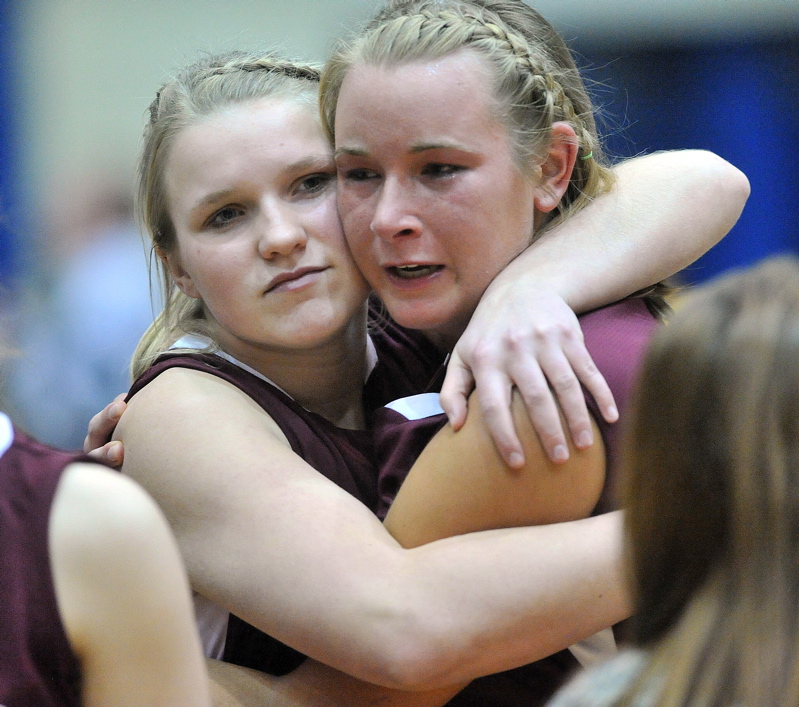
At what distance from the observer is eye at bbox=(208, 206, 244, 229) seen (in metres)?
1.58

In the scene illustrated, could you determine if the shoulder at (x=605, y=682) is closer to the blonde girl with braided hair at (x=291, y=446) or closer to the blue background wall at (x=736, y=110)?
the blonde girl with braided hair at (x=291, y=446)

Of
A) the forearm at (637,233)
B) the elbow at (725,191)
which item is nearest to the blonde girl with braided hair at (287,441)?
the forearm at (637,233)

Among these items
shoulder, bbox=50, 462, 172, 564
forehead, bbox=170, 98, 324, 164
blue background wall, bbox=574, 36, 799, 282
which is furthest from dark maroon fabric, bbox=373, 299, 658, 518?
blue background wall, bbox=574, 36, 799, 282

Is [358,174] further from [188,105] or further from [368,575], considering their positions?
[368,575]

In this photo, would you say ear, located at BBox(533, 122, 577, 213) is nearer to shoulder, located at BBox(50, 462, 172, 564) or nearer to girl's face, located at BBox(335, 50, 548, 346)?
girl's face, located at BBox(335, 50, 548, 346)

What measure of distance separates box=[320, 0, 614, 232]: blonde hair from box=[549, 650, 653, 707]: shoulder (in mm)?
813

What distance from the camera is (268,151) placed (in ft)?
5.07

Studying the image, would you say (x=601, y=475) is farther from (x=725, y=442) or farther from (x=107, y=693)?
(x=107, y=693)

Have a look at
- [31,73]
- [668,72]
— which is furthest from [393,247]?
[668,72]

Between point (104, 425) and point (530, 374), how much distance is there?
2.34 ft

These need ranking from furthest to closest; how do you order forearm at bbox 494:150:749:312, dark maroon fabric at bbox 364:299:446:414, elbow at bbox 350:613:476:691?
1. dark maroon fabric at bbox 364:299:446:414
2. forearm at bbox 494:150:749:312
3. elbow at bbox 350:613:476:691

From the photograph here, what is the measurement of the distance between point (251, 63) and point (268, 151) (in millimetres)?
228

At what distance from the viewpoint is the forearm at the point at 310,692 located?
1285mm

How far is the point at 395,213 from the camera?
146cm
